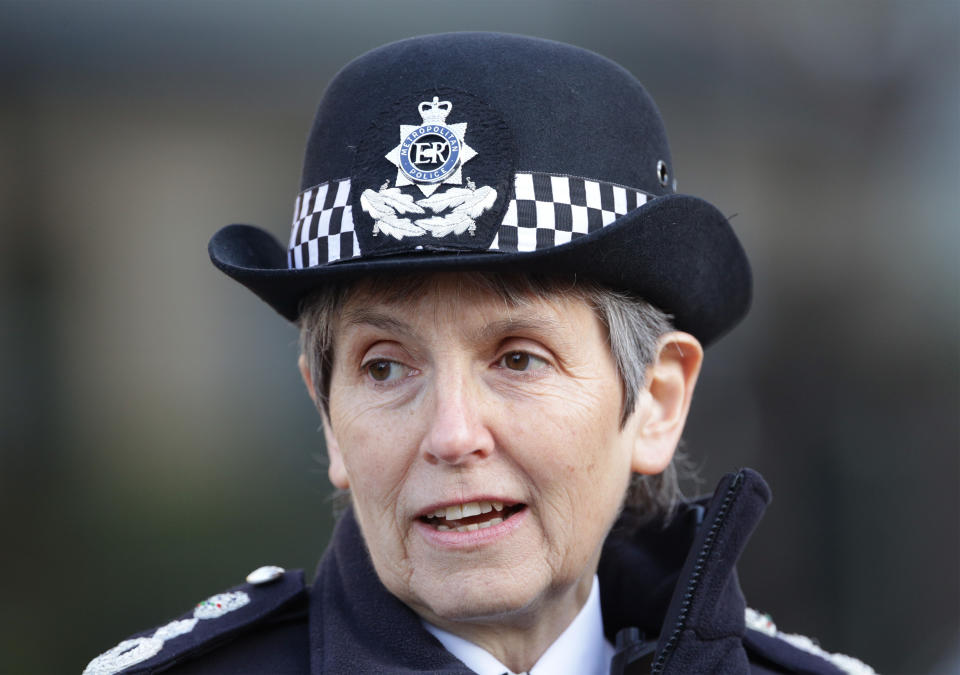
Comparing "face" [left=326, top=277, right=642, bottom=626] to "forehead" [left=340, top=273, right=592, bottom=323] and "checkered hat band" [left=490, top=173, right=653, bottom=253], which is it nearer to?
"forehead" [left=340, top=273, right=592, bottom=323]

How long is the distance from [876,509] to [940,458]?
58 cm

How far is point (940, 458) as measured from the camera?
6922mm

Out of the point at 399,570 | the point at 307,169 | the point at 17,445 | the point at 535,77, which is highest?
the point at 535,77

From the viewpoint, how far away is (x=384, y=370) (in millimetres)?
2244

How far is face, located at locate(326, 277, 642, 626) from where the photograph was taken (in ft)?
6.87

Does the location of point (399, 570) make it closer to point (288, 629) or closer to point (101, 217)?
point (288, 629)

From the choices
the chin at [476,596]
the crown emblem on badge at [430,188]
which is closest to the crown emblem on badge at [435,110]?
the crown emblem on badge at [430,188]

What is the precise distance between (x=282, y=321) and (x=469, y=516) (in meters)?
4.33

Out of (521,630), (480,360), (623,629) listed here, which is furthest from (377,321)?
(623,629)

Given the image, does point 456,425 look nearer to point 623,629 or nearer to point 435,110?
point 435,110

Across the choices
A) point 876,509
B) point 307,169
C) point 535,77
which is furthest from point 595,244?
point 876,509

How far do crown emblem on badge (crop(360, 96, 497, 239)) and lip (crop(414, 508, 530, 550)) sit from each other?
24.2 inches

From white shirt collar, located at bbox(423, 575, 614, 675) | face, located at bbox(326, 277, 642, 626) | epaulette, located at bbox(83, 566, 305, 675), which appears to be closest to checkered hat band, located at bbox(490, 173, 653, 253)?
face, located at bbox(326, 277, 642, 626)

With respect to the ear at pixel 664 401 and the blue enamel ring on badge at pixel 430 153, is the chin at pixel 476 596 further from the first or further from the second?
the blue enamel ring on badge at pixel 430 153
